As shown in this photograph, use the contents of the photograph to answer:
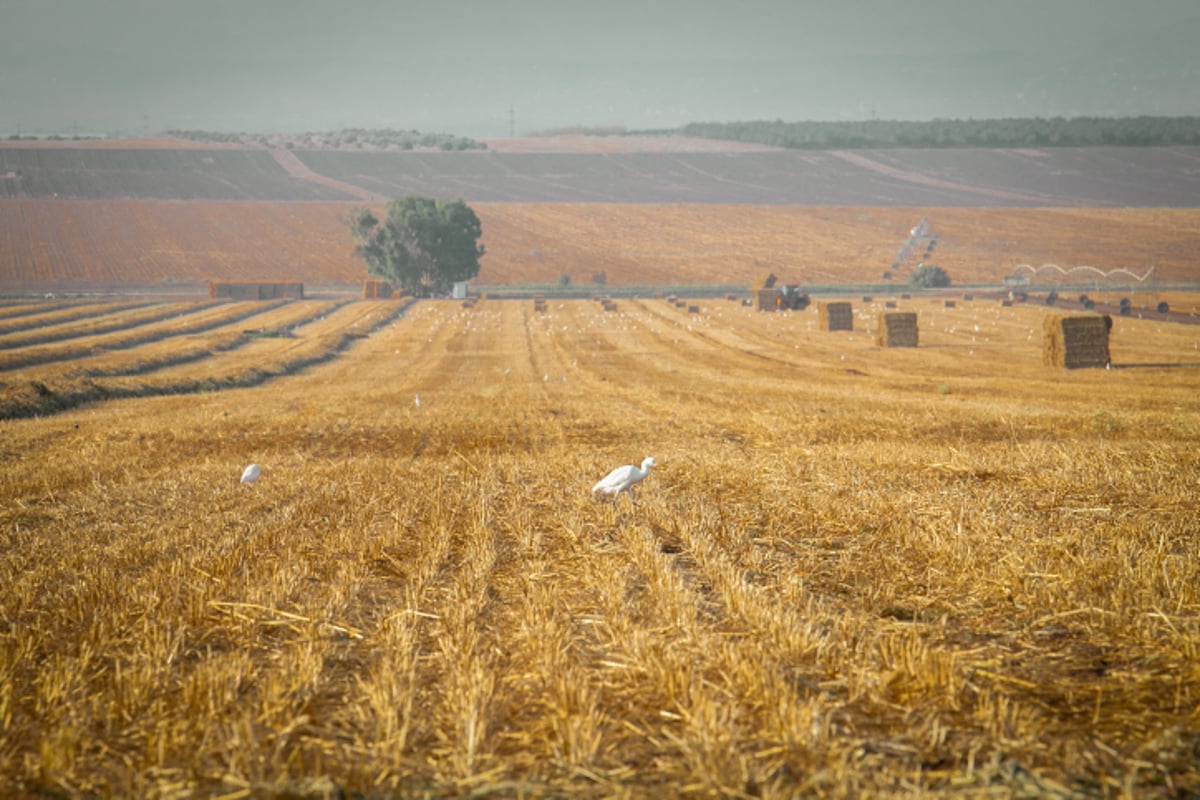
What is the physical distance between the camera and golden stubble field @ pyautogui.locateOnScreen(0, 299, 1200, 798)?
4914 millimetres

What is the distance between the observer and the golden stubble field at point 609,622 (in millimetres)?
4914

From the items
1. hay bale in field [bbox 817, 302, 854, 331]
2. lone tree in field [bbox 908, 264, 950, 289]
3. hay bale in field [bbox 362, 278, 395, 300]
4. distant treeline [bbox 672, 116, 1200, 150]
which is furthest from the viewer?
distant treeline [bbox 672, 116, 1200, 150]

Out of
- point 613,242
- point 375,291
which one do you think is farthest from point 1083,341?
point 613,242

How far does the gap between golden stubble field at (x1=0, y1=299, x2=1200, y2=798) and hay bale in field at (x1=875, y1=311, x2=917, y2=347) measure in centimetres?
2940

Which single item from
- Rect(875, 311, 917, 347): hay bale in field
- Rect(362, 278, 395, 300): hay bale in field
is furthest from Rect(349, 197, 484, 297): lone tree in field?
Rect(875, 311, 917, 347): hay bale in field

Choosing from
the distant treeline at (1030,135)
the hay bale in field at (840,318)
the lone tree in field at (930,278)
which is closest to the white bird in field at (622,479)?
→ the hay bale in field at (840,318)

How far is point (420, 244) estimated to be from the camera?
97938mm

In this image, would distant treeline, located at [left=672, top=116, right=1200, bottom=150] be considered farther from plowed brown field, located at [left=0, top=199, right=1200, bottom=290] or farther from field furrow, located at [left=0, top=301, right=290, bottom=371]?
field furrow, located at [left=0, top=301, right=290, bottom=371]

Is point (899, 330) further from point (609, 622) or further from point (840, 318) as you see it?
point (609, 622)

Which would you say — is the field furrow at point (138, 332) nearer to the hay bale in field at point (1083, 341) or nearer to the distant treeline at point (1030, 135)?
the hay bale in field at point (1083, 341)

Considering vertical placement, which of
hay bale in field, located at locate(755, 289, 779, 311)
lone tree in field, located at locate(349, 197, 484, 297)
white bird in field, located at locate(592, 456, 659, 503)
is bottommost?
hay bale in field, located at locate(755, 289, 779, 311)

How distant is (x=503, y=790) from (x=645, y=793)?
0.68m

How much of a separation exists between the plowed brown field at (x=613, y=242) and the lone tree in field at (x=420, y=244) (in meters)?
8.49

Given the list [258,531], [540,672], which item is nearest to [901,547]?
[540,672]
